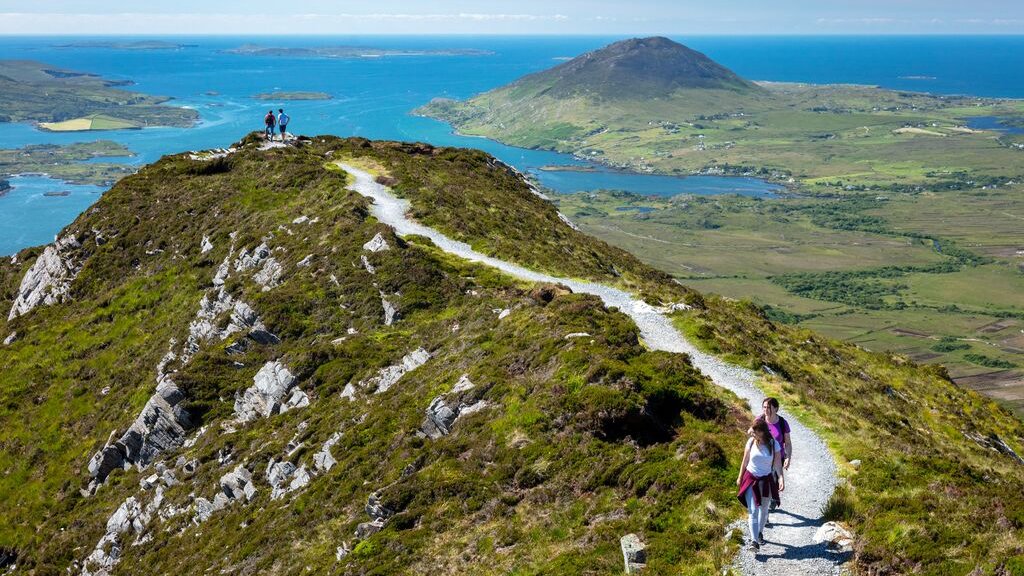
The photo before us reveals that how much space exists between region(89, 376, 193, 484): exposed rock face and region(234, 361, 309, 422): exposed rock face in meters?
3.23

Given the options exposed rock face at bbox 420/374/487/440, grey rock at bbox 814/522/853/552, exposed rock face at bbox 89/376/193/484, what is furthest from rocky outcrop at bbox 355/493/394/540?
exposed rock face at bbox 89/376/193/484

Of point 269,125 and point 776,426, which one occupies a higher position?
point 269,125

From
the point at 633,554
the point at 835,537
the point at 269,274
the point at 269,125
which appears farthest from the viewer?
the point at 269,125

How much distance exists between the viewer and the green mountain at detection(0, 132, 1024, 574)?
69.7 feet

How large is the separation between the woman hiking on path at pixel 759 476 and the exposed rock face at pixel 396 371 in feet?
66.6

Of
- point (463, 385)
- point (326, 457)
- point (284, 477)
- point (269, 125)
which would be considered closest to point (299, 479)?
point (284, 477)

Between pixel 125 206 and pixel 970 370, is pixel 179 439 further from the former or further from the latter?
pixel 970 370

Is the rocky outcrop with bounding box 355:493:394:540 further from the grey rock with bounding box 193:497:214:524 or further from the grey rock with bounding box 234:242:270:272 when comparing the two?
the grey rock with bounding box 234:242:270:272

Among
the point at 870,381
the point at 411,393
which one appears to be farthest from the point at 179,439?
the point at 870,381

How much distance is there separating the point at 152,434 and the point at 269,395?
23.4ft

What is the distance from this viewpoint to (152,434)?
40688 millimetres

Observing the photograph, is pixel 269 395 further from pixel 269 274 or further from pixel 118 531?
pixel 269 274

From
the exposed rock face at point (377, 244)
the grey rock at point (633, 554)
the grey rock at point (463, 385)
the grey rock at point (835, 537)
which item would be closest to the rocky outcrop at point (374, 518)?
the grey rock at point (463, 385)

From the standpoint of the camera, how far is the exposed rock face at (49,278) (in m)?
66.9
